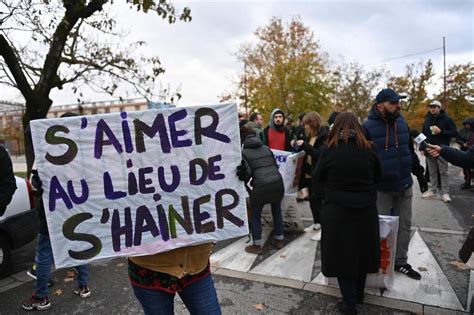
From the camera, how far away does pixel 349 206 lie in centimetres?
290

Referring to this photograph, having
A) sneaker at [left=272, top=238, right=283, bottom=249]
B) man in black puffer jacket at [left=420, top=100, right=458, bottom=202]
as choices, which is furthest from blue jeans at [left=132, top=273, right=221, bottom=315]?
man in black puffer jacket at [left=420, top=100, right=458, bottom=202]

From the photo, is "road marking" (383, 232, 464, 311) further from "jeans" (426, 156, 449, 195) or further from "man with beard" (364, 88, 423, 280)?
"jeans" (426, 156, 449, 195)

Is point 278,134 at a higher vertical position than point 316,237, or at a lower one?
higher

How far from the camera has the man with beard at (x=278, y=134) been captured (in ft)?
19.8

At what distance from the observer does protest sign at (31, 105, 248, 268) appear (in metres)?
1.99

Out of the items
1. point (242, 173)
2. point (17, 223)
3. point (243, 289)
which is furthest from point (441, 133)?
point (17, 223)

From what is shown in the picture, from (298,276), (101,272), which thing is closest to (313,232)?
(298,276)

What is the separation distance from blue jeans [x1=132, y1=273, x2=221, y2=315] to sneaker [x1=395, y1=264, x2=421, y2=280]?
2.64 m

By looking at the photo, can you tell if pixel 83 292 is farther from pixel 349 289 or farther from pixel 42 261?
pixel 349 289

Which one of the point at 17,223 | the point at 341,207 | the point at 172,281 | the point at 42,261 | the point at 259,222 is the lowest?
the point at 259,222

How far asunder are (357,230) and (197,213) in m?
1.54

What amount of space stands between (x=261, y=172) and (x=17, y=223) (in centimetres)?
304

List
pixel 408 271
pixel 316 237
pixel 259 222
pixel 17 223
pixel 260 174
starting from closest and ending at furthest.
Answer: pixel 408 271, pixel 17 223, pixel 260 174, pixel 259 222, pixel 316 237

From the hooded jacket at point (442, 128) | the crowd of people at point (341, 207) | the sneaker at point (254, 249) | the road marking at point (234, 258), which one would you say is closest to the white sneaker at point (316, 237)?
the road marking at point (234, 258)
